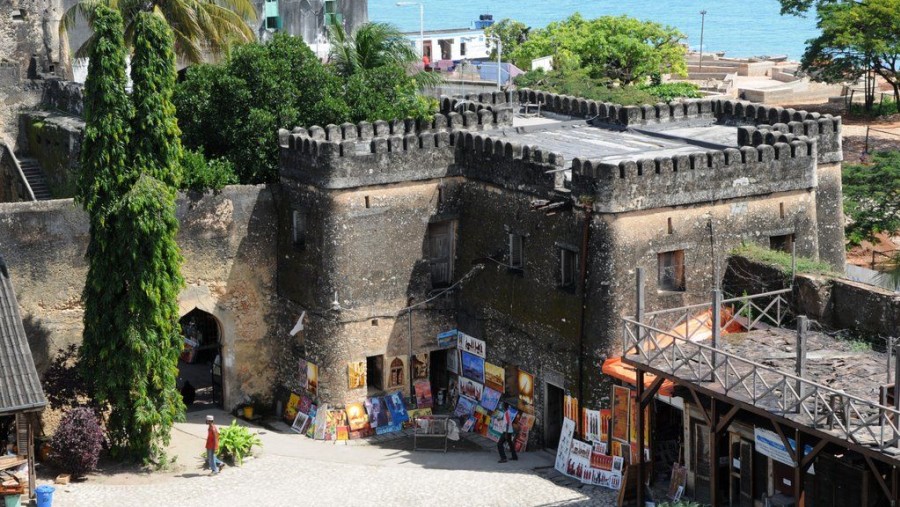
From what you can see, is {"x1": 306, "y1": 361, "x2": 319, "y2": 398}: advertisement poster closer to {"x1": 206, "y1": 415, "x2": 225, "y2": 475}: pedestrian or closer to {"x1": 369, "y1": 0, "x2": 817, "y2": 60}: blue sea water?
{"x1": 206, "y1": 415, "x2": 225, "y2": 475}: pedestrian

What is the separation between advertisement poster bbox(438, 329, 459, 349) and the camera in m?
38.8

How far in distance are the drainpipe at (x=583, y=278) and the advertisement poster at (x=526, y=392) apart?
1.98m

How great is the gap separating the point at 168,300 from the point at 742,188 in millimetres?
12396

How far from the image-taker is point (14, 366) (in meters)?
31.8

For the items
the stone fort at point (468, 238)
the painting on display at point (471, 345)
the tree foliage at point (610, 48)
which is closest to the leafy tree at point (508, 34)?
the tree foliage at point (610, 48)

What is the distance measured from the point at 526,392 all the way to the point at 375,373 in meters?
4.02

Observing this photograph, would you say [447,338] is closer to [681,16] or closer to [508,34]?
[508,34]

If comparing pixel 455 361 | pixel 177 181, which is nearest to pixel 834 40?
pixel 455 361

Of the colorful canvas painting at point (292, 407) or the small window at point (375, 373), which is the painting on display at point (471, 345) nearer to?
the small window at point (375, 373)

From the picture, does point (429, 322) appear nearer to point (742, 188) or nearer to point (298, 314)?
point (298, 314)

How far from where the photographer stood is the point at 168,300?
1342 inches

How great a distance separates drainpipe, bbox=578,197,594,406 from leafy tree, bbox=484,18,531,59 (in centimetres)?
4659

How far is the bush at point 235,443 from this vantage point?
115 feet

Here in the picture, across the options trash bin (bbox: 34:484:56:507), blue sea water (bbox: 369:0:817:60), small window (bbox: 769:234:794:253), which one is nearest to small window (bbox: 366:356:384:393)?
trash bin (bbox: 34:484:56:507)
